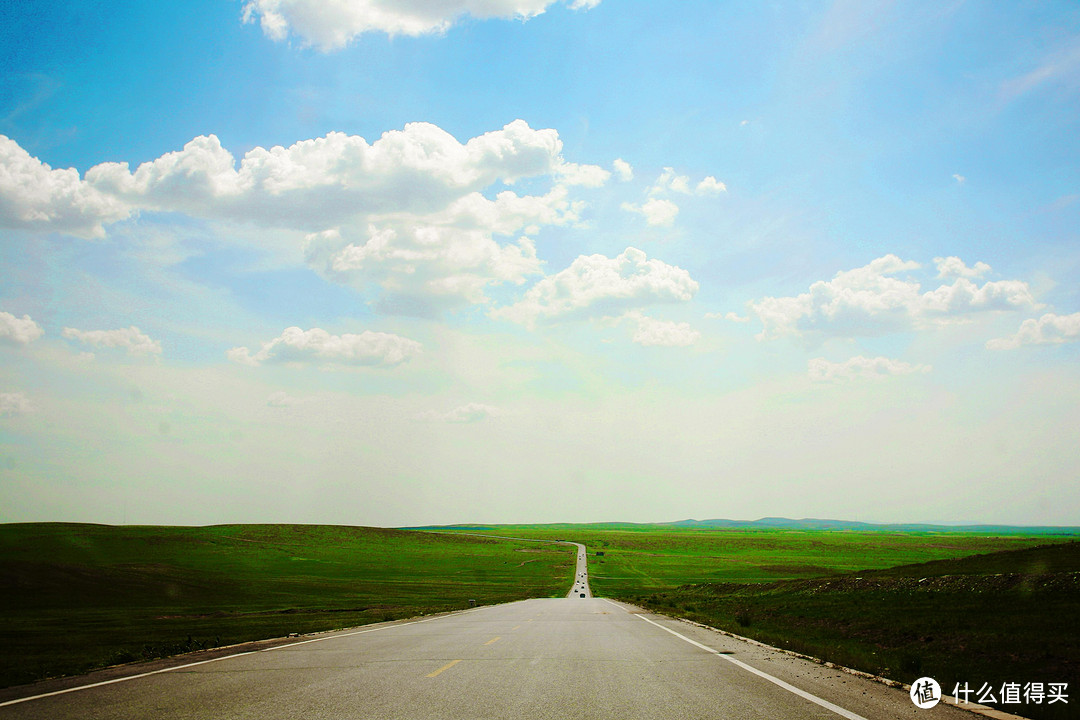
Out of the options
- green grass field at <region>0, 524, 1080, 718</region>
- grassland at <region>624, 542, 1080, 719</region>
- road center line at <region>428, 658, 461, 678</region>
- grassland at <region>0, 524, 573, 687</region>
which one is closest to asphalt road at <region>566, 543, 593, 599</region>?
green grass field at <region>0, 524, 1080, 718</region>

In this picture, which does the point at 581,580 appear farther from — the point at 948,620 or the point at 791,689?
the point at 791,689

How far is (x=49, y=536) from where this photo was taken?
125750mm

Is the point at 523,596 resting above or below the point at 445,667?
below

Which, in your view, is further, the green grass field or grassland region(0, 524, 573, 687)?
grassland region(0, 524, 573, 687)

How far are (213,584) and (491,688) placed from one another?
230 ft

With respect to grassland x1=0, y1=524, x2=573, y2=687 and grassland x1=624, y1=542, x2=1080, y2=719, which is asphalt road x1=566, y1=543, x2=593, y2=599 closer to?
grassland x1=0, y1=524, x2=573, y2=687

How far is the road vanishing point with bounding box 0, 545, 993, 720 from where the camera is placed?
866 cm

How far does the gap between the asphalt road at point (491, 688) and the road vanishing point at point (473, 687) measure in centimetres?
3

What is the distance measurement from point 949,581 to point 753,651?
16.4 metres

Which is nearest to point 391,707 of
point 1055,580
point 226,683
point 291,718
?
point 291,718

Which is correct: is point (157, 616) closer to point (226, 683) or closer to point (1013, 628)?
point (226, 683)

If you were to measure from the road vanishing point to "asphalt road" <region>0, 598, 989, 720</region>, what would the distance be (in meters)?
0.03

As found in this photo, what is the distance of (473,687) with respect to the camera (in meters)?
10.4

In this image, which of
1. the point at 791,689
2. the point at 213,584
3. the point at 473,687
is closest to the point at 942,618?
the point at 791,689
